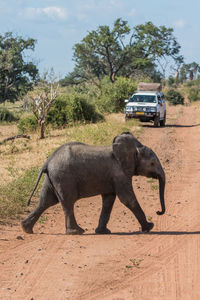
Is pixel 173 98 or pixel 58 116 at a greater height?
Result: pixel 58 116

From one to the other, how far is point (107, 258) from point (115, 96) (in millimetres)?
26955

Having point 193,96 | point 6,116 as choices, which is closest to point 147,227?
point 6,116

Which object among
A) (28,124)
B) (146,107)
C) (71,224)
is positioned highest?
(146,107)

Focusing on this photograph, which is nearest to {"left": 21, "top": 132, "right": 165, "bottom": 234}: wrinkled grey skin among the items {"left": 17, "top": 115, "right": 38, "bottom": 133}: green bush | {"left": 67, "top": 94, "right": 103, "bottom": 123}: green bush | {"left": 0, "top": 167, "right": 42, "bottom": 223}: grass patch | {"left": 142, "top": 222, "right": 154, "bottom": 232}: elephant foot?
{"left": 142, "top": 222, "right": 154, "bottom": 232}: elephant foot

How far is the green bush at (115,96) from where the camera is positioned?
32.9 meters

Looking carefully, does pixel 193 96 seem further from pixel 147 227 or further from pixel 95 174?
pixel 95 174

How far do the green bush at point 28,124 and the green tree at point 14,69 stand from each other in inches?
625

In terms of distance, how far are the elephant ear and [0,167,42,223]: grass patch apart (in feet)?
8.05

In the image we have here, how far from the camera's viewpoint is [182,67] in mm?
100250

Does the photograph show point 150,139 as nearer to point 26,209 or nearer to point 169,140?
point 169,140

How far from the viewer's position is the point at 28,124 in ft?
83.7

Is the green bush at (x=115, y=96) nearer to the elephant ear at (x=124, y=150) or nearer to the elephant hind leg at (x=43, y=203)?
the elephant ear at (x=124, y=150)

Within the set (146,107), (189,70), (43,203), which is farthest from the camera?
(189,70)

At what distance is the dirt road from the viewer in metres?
5.29
